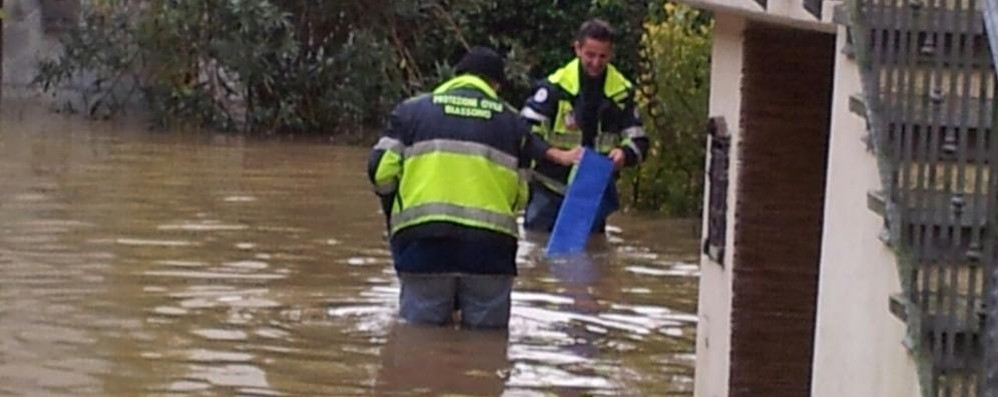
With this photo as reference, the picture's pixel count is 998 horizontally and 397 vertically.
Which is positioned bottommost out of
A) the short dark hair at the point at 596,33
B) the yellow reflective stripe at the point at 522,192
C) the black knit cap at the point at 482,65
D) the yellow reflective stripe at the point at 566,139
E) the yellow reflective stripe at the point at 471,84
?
the yellow reflective stripe at the point at 522,192

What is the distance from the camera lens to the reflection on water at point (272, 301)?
9.06 m

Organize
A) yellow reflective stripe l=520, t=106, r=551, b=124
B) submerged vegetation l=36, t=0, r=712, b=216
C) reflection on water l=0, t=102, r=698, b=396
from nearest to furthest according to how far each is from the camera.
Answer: reflection on water l=0, t=102, r=698, b=396
yellow reflective stripe l=520, t=106, r=551, b=124
submerged vegetation l=36, t=0, r=712, b=216

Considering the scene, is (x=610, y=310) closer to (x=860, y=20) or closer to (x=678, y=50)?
(x=678, y=50)

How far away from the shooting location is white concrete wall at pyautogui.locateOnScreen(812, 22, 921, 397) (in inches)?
192

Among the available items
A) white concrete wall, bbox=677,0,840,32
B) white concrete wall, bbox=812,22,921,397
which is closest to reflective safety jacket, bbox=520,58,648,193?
white concrete wall, bbox=677,0,840,32

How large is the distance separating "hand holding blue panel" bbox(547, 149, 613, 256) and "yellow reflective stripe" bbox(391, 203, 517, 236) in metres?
2.12

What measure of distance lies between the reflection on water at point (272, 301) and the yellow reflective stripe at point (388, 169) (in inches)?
31.7

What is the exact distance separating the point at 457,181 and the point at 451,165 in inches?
3.2

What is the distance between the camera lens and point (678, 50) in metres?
15.1

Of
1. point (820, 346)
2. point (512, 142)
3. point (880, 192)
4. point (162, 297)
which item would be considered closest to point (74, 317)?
point (162, 297)

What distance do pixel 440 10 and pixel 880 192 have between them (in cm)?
1737

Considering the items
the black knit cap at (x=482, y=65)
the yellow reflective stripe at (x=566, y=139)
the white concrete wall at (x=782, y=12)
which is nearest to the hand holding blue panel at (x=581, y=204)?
the yellow reflective stripe at (x=566, y=139)

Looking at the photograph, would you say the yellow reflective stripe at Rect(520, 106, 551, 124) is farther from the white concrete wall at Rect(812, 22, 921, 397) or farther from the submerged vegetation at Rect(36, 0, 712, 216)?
the submerged vegetation at Rect(36, 0, 712, 216)

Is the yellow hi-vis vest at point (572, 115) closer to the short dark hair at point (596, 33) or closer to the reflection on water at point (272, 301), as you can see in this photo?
the short dark hair at point (596, 33)
